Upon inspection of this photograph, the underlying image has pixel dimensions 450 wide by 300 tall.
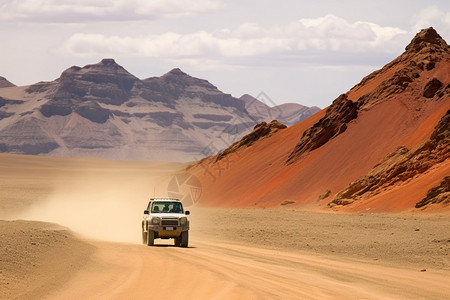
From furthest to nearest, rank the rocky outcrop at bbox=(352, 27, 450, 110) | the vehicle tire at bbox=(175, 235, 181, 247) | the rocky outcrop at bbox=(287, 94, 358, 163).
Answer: the rocky outcrop at bbox=(287, 94, 358, 163) → the rocky outcrop at bbox=(352, 27, 450, 110) → the vehicle tire at bbox=(175, 235, 181, 247)

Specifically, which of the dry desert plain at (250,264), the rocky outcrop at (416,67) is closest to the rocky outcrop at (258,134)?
the rocky outcrop at (416,67)

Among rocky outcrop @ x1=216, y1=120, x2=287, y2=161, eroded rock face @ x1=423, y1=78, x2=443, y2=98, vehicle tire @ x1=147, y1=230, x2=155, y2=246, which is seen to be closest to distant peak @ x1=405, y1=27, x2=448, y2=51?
eroded rock face @ x1=423, y1=78, x2=443, y2=98

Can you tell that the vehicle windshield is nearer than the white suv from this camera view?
No

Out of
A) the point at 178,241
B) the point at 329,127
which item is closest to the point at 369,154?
the point at 329,127

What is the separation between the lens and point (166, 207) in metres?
29.8

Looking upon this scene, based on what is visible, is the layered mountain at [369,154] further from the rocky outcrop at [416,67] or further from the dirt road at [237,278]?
the dirt road at [237,278]

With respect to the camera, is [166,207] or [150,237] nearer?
[150,237]

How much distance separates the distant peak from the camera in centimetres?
7631

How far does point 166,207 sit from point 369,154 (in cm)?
3570

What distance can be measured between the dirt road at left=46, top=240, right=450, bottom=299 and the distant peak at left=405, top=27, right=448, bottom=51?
55576 millimetres

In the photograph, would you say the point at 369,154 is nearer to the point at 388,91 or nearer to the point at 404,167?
the point at 404,167

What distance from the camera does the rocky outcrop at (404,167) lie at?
2104 inches

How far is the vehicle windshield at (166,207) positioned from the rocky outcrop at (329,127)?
42.7 meters

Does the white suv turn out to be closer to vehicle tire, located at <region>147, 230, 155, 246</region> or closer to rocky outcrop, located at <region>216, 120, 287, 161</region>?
vehicle tire, located at <region>147, 230, 155, 246</region>
